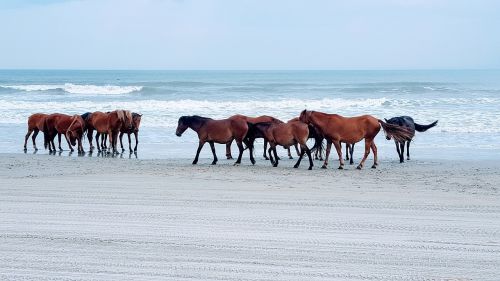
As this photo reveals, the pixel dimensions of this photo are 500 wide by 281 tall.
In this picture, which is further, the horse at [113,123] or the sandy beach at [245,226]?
the horse at [113,123]

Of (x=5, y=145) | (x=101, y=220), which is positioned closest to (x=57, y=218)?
(x=101, y=220)

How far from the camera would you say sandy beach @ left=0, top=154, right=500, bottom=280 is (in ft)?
19.6

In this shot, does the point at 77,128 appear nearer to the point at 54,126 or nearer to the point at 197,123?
the point at 54,126

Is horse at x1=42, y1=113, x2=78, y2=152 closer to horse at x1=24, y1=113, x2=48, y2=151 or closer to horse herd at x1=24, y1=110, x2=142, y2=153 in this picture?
horse herd at x1=24, y1=110, x2=142, y2=153

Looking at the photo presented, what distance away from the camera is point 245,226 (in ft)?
25.6

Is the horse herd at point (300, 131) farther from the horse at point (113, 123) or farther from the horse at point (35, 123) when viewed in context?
the horse at point (35, 123)

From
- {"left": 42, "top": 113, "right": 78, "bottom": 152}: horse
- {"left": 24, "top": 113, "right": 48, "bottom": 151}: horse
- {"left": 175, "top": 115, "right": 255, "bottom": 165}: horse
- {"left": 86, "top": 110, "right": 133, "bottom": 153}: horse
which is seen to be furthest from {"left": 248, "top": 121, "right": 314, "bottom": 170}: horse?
{"left": 24, "top": 113, "right": 48, "bottom": 151}: horse

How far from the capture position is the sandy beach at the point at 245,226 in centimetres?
599

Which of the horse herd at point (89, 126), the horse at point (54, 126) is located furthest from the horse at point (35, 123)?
the horse at point (54, 126)

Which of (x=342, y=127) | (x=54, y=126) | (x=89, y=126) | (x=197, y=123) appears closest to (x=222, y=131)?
(x=197, y=123)

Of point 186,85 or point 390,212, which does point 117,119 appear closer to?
point 390,212

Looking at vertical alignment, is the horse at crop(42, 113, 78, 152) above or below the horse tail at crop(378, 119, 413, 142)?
below

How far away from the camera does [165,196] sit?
33.0 feet

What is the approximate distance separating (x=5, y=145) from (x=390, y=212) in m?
14.0
